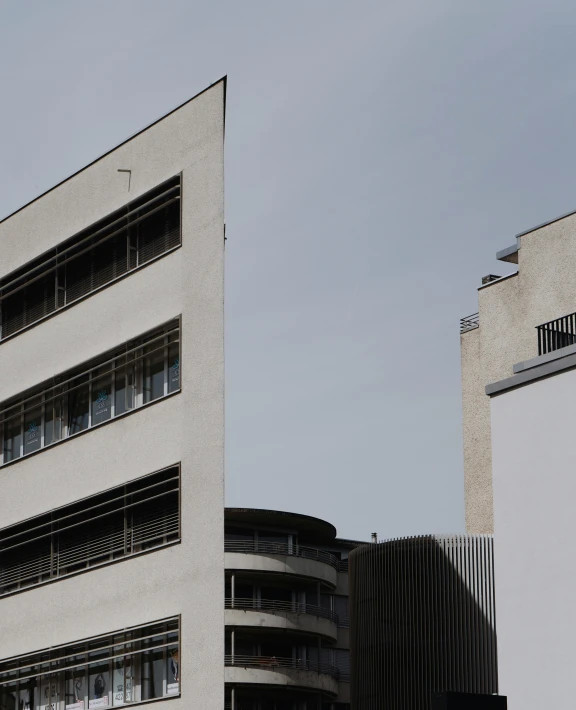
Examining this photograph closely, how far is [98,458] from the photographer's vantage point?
102ft

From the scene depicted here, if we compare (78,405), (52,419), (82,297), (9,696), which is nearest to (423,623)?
(78,405)

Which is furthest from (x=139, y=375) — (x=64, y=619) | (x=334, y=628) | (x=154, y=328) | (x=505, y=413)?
(x=334, y=628)

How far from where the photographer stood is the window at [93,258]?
30.9 metres

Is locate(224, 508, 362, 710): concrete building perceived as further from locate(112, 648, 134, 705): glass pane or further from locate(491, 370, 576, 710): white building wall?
locate(491, 370, 576, 710): white building wall

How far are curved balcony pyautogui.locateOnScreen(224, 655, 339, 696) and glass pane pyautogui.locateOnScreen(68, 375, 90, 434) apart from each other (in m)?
31.6

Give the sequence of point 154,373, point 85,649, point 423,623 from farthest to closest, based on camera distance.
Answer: point 423,623, point 154,373, point 85,649

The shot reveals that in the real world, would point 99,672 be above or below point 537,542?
below

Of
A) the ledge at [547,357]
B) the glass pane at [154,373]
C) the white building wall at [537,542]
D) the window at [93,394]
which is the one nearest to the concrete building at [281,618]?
the window at [93,394]

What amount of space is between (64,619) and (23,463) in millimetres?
4622

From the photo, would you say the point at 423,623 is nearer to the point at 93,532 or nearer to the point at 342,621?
the point at 93,532

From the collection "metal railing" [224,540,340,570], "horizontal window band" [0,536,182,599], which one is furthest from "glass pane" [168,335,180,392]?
"metal railing" [224,540,340,570]

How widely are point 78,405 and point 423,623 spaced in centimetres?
1004

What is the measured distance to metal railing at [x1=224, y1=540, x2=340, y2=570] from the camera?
6525 cm

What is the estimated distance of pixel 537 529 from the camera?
22734mm
